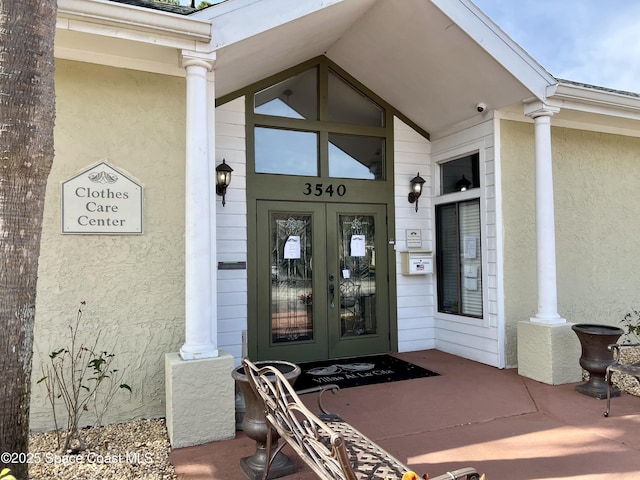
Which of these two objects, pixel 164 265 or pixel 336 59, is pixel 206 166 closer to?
pixel 164 265

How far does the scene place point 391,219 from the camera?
236 inches

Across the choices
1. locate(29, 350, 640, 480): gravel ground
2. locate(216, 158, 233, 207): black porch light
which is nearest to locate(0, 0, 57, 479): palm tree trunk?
locate(29, 350, 640, 480): gravel ground

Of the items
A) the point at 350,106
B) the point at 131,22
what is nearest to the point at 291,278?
the point at 350,106

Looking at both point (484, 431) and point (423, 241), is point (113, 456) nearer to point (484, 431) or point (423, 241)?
point (484, 431)

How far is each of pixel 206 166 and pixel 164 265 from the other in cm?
99

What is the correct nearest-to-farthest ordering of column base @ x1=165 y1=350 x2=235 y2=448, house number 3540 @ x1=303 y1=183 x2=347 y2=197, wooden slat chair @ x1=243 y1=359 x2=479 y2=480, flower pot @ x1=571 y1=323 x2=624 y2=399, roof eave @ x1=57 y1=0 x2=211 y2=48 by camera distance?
wooden slat chair @ x1=243 y1=359 x2=479 y2=480 → roof eave @ x1=57 y1=0 x2=211 y2=48 → column base @ x1=165 y1=350 x2=235 y2=448 → flower pot @ x1=571 y1=323 x2=624 y2=399 → house number 3540 @ x1=303 y1=183 x2=347 y2=197

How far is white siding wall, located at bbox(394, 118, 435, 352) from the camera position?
19.7 feet

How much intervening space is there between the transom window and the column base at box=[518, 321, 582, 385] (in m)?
2.68

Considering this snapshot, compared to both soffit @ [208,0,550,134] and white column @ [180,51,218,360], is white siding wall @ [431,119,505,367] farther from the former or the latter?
white column @ [180,51,218,360]

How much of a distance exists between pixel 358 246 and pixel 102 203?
317 cm

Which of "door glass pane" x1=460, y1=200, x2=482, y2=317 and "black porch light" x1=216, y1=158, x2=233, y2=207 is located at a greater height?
"black porch light" x1=216, y1=158, x2=233, y2=207

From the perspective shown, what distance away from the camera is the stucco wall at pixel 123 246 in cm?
358

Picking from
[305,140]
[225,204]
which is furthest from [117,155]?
[305,140]

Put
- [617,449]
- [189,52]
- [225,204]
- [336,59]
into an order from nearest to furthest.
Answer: [617,449], [189,52], [225,204], [336,59]
